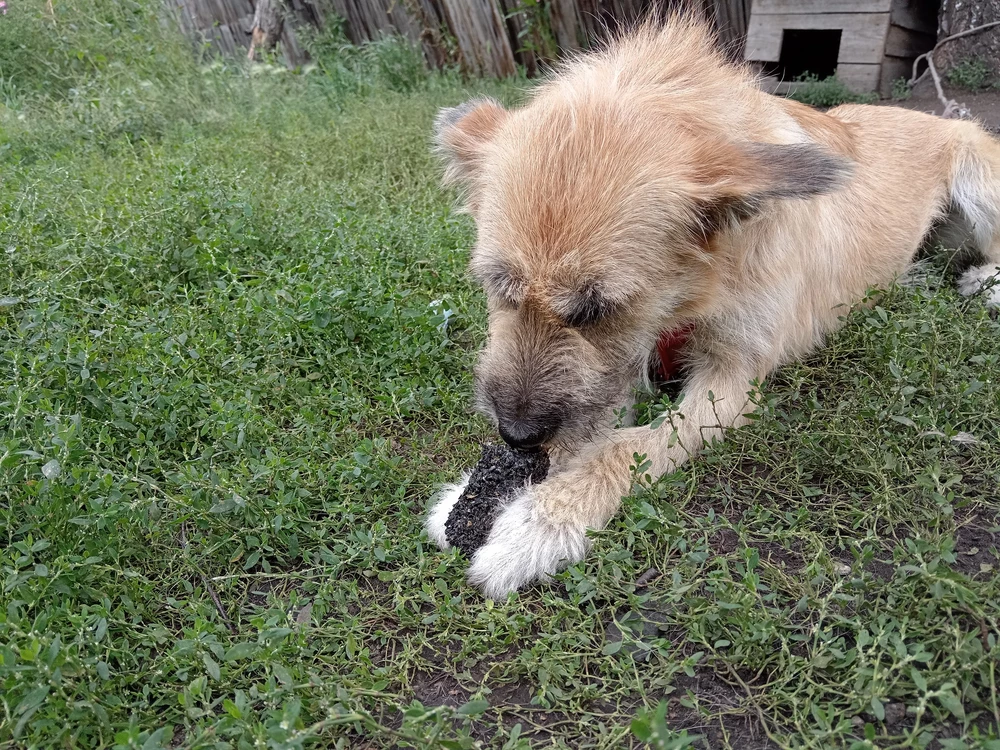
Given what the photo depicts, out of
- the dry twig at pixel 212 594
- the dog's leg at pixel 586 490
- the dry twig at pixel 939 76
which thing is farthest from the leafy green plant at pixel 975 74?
the dry twig at pixel 212 594

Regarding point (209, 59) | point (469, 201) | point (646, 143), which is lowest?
point (209, 59)

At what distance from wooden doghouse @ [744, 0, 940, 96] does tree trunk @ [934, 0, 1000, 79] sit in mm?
394

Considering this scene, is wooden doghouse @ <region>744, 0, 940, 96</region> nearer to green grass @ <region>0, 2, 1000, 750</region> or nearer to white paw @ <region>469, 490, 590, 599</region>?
green grass @ <region>0, 2, 1000, 750</region>

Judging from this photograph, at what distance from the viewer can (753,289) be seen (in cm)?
318

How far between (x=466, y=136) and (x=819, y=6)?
556 cm

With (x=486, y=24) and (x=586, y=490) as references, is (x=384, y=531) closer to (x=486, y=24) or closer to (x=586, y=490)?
(x=586, y=490)

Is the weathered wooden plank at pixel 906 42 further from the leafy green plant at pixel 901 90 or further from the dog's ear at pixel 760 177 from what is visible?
the dog's ear at pixel 760 177

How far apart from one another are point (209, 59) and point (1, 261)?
7049 millimetres

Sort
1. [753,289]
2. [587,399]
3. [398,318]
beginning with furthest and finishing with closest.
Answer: [398,318] → [753,289] → [587,399]

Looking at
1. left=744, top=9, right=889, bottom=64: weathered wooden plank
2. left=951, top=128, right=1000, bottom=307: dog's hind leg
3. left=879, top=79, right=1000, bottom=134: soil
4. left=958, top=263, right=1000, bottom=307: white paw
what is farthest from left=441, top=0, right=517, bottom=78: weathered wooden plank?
left=958, top=263, right=1000, bottom=307: white paw

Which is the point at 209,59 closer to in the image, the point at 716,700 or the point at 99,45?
the point at 99,45

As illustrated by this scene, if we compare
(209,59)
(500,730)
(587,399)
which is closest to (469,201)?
(587,399)

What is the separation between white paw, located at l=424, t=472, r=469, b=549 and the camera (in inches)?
109

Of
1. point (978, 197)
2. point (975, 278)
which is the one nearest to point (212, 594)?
point (975, 278)
